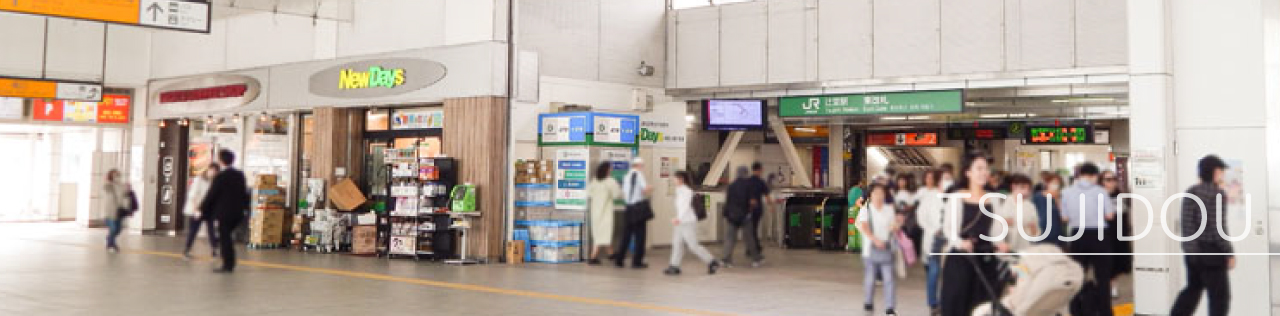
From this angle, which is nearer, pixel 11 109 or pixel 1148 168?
pixel 1148 168

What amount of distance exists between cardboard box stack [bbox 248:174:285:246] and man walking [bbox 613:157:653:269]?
361 inches

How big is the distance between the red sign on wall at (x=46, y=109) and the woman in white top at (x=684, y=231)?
44.0ft

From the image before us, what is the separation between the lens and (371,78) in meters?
17.0

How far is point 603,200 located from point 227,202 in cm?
375

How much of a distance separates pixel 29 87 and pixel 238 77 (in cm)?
364

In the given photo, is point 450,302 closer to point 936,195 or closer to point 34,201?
point 936,195

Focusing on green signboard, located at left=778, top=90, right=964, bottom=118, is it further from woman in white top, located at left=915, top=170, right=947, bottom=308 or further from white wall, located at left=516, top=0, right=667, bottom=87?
woman in white top, located at left=915, top=170, right=947, bottom=308

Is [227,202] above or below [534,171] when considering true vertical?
below

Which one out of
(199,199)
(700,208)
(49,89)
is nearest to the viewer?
(199,199)

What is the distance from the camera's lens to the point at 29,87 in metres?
18.9

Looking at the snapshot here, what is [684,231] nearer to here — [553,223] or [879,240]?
[553,223]

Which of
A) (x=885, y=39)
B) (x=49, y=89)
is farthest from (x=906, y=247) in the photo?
(x=49, y=89)

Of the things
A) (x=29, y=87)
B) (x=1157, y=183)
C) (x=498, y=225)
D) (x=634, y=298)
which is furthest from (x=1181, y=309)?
(x=29, y=87)

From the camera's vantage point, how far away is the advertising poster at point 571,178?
1447 cm
